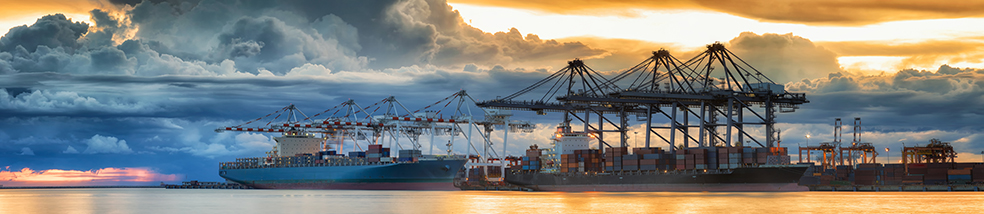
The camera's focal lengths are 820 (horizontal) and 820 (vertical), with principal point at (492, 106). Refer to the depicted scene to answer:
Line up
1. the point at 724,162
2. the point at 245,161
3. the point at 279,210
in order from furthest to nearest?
the point at 245,161 < the point at 724,162 < the point at 279,210

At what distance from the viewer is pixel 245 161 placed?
10438cm

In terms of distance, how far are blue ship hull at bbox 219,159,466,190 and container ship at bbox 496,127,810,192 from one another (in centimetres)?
839

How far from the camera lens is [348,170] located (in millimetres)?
85250

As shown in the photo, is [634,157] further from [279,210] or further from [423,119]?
[279,210]

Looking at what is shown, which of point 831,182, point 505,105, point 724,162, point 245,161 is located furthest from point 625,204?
point 245,161

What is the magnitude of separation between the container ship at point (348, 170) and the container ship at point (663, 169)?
9220 mm

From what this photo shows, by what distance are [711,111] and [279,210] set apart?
131 ft

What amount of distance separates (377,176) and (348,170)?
13.8 ft

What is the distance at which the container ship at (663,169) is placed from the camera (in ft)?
203

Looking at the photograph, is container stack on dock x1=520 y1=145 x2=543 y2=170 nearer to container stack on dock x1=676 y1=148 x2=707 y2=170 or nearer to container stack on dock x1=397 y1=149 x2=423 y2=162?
container stack on dock x1=397 y1=149 x2=423 y2=162

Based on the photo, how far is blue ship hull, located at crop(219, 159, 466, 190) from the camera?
265ft

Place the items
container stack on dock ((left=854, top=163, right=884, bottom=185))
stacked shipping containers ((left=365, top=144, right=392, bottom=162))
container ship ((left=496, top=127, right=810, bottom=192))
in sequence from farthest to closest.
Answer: stacked shipping containers ((left=365, top=144, right=392, bottom=162))
container stack on dock ((left=854, top=163, right=884, bottom=185))
container ship ((left=496, top=127, right=810, bottom=192))

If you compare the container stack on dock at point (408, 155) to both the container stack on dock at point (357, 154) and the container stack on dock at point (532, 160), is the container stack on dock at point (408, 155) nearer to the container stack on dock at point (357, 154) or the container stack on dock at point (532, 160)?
the container stack on dock at point (357, 154)

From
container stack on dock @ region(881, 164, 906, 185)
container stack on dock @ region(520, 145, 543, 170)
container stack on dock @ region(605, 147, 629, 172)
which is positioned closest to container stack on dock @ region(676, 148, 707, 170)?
container stack on dock @ region(605, 147, 629, 172)
